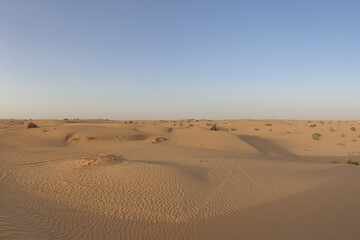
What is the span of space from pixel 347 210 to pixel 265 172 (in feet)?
14.1

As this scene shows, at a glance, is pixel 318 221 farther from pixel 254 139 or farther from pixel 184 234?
pixel 254 139

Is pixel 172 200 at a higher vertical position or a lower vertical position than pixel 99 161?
lower

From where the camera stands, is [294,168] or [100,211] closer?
[100,211]

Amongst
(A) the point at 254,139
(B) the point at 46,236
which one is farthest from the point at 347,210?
(A) the point at 254,139

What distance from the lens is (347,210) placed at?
663 cm

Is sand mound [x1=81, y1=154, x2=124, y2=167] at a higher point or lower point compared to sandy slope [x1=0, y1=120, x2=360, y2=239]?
higher

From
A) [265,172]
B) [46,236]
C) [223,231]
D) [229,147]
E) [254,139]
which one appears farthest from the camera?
[254,139]

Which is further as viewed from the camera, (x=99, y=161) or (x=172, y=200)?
(x=99, y=161)

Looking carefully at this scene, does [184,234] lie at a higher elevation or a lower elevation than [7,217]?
lower

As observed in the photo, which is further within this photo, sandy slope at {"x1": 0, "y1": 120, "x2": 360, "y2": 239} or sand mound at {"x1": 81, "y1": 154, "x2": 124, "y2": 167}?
sand mound at {"x1": 81, "y1": 154, "x2": 124, "y2": 167}

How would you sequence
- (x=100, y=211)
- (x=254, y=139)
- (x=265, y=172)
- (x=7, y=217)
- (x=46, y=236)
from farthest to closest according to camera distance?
(x=254, y=139) < (x=265, y=172) < (x=100, y=211) < (x=7, y=217) < (x=46, y=236)

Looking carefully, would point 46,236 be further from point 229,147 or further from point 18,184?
point 229,147

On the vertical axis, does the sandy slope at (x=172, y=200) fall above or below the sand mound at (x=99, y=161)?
below

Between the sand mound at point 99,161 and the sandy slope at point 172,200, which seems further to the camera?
the sand mound at point 99,161
